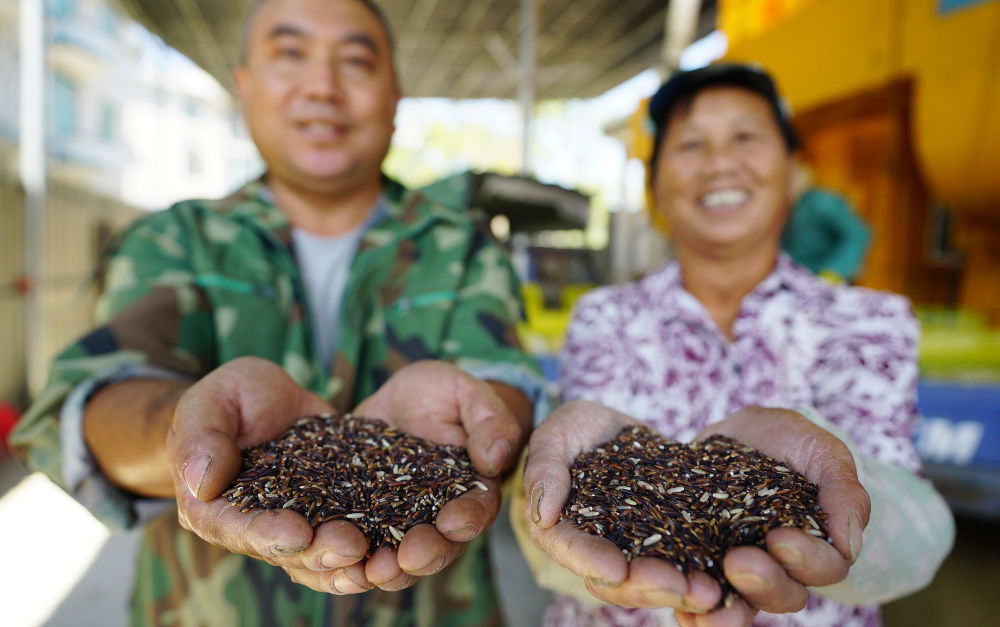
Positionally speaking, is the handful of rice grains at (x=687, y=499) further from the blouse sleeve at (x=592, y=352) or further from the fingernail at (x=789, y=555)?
the blouse sleeve at (x=592, y=352)

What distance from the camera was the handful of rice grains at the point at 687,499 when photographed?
2.63 feet

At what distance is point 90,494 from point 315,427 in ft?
1.37

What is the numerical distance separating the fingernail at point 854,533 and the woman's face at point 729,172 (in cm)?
91

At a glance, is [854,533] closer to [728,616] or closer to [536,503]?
[728,616]

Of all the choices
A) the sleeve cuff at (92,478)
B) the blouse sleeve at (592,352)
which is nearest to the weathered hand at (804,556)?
the blouse sleeve at (592,352)

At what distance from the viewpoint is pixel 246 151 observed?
1099 centimetres

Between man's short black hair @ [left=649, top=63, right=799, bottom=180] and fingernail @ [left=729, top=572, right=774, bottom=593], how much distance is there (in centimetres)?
129

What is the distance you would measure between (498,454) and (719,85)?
1.21m

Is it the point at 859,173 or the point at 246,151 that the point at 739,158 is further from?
the point at 246,151

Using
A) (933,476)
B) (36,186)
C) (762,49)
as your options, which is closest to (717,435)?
(933,476)

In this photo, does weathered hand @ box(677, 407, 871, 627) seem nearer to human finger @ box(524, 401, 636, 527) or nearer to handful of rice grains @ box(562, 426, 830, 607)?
handful of rice grains @ box(562, 426, 830, 607)

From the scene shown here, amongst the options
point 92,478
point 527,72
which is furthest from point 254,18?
point 527,72

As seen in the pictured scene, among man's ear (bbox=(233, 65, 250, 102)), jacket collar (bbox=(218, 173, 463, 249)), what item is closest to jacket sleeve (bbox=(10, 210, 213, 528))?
jacket collar (bbox=(218, 173, 463, 249))

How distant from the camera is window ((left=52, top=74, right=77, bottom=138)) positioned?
5.55 metres
